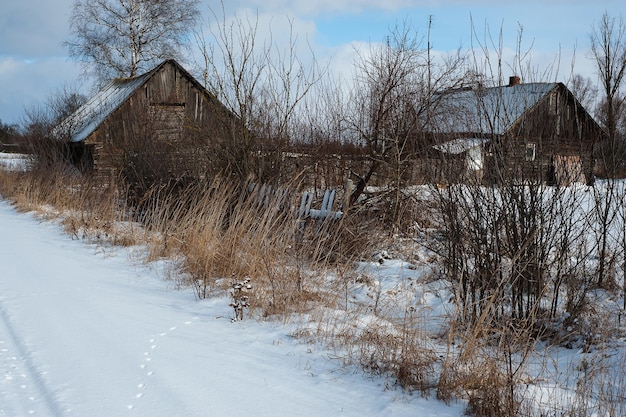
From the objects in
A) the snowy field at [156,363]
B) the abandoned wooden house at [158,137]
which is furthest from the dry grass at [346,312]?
the abandoned wooden house at [158,137]

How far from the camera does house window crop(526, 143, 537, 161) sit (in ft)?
14.6

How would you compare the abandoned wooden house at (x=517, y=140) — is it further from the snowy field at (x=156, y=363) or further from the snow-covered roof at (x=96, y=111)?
the snow-covered roof at (x=96, y=111)

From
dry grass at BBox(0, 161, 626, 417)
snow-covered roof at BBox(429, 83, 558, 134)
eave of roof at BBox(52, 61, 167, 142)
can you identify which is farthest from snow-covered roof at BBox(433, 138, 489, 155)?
eave of roof at BBox(52, 61, 167, 142)

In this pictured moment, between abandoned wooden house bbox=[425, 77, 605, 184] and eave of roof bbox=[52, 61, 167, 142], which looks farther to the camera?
eave of roof bbox=[52, 61, 167, 142]

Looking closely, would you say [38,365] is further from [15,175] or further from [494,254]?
[15,175]

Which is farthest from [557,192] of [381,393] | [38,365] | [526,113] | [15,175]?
[15,175]

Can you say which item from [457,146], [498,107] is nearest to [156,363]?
[498,107]

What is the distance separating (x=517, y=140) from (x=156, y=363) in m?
3.35

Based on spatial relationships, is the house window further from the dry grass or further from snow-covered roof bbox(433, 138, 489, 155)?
the dry grass

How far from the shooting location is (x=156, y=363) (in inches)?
135

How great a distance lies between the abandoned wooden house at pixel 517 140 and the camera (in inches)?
175

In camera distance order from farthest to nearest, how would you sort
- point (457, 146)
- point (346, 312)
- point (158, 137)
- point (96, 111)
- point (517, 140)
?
1. point (96, 111)
2. point (158, 137)
3. point (457, 146)
4. point (517, 140)
5. point (346, 312)

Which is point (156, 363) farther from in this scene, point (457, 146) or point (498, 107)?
point (457, 146)

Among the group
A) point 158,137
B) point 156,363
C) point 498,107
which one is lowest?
point 156,363
